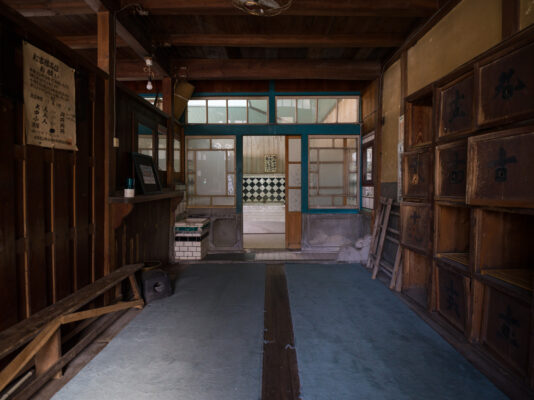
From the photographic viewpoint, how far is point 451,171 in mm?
2436

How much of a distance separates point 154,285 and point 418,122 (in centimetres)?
346

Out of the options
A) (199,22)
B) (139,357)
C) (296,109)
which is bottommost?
(139,357)

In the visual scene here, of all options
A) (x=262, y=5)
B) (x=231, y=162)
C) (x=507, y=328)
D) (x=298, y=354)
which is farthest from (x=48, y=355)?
(x=231, y=162)

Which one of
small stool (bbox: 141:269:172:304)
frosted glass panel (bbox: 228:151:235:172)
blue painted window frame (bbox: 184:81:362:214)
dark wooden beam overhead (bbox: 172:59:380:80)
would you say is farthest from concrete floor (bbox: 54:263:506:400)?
dark wooden beam overhead (bbox: 172:59:380:80)

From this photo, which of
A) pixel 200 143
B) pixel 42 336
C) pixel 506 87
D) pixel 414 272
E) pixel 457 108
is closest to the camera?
pixel 42 336

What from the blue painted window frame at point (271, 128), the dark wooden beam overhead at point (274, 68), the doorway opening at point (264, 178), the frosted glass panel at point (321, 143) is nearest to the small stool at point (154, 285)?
the blue painted window frame at point (271, 128)

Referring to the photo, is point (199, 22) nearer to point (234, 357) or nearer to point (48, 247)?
point (48, 247)

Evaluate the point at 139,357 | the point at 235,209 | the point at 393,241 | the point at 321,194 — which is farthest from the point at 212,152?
the point at 139,357

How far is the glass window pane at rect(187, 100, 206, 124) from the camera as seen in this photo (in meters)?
5.48

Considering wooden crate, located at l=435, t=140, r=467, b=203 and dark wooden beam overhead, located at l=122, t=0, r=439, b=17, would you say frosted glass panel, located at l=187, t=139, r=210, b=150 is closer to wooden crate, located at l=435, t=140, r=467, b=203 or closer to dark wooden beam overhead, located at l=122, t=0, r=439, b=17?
dark wooden beam overhead, located at l=122, t=0, r=439, b=17

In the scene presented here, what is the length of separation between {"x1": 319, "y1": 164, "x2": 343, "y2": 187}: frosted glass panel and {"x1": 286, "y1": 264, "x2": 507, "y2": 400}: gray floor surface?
108 inches

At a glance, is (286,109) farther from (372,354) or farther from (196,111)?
(372,354)

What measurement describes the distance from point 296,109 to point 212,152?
186 centimetres

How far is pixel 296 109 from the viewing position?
5453mm
